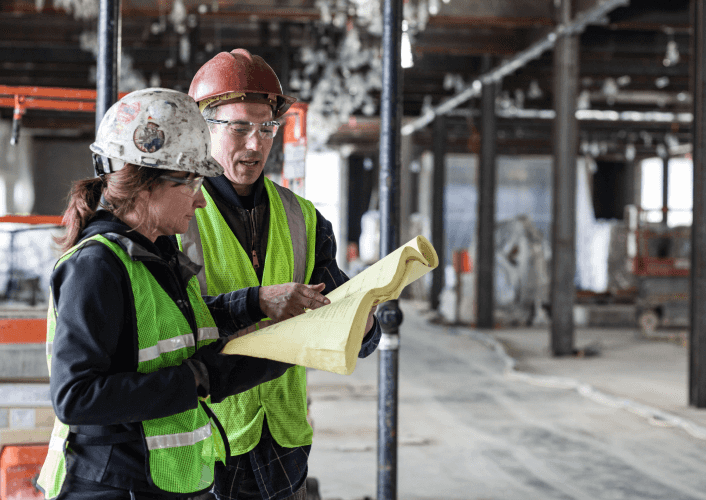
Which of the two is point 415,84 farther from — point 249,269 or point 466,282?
point 249,269

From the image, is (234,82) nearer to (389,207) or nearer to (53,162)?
(389,207)

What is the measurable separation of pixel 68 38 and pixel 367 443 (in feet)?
35.1

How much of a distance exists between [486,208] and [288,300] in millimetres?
12186

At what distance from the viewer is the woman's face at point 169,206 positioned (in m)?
1.51

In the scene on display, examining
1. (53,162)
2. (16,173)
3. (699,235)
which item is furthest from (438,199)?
(53,162)

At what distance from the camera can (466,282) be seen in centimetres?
1486

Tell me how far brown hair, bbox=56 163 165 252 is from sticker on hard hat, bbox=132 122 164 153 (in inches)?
1.6

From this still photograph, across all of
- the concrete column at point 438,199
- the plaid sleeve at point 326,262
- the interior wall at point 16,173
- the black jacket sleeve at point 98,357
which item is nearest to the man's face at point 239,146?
the plaid sleeve at point 326,262

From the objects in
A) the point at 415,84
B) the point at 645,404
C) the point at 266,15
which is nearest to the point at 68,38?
the point at 266,15

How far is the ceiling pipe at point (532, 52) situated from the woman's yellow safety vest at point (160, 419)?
9.35m

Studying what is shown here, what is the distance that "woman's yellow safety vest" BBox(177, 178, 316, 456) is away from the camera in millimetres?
1870

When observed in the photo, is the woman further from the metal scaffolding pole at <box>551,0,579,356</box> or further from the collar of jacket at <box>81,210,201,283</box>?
the metal scaffolding pole at <box>551,0,579,356</box>

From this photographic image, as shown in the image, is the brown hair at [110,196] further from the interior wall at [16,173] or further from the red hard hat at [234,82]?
the interior wall at [16,173]

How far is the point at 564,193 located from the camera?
34.8 feet
